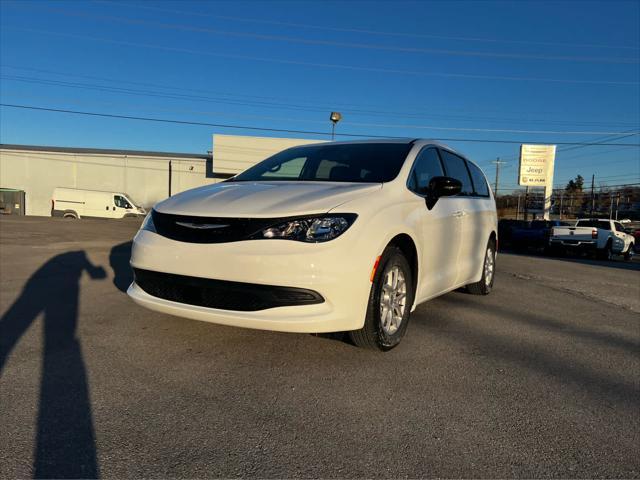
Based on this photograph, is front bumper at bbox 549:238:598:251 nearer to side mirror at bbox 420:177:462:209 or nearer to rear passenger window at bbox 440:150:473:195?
rear passenger window at bbox 440:150:473:195

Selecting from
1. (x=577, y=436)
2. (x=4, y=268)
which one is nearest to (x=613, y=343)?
(x=577, y=436)

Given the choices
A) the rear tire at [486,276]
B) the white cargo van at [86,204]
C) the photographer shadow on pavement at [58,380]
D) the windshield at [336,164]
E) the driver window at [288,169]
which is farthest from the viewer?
the white cargo van at [86,204]

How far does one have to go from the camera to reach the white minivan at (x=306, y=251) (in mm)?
2883

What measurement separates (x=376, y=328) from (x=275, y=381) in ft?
2.59

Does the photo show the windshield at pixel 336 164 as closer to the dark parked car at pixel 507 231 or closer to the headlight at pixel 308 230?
the headlight at pixel 308 230

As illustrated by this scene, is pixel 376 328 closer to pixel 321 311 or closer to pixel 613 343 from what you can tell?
pixel 321 311

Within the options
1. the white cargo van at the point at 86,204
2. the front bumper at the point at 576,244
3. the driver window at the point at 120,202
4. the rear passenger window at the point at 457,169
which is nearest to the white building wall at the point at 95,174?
the driver window at the point at 120,202

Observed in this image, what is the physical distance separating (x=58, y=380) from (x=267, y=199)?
5.63 feet

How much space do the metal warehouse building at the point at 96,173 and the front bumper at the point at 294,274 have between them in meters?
33.6

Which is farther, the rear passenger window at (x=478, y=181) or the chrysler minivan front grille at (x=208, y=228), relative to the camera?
the rear passenger window at (x=478, y=181)

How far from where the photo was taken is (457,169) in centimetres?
520

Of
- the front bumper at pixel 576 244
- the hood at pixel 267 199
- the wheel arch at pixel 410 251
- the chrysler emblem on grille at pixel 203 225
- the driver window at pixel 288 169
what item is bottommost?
the front bumper at pixel 576 244

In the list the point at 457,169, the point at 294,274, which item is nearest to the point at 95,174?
the point at 457,169

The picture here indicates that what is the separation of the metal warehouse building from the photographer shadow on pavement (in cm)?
3136
